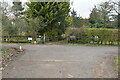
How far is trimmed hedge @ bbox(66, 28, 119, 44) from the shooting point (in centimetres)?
1461

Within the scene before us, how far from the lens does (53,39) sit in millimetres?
18156

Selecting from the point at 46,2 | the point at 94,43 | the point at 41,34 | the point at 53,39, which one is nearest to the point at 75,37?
the point at 94,43

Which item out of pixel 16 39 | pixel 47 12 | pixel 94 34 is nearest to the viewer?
pixel 94 34

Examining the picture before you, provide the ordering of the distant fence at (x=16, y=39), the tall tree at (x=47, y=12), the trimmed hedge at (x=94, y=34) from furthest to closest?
1. the tall tree at (x=47, y=12)
2. the distant fence at (x=16, y=39)
3. the trimmed hedge at (x=94, y=34)

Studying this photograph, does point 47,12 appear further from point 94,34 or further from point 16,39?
point 94,34

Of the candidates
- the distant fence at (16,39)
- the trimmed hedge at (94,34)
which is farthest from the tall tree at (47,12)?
the trimmed hedge at (94,34)

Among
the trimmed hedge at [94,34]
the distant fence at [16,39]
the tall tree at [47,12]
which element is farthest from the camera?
the tall tree at [47,12]

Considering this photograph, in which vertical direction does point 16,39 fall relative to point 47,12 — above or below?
below

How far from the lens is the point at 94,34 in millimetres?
14930

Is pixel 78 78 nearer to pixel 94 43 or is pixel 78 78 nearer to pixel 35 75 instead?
pixel 35 75

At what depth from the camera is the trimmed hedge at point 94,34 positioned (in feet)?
47.9

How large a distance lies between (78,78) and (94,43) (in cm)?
1178

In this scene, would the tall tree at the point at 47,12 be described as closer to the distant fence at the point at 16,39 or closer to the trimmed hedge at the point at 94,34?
the distant fence at the point at 16,39

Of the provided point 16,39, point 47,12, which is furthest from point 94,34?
point 16,39
